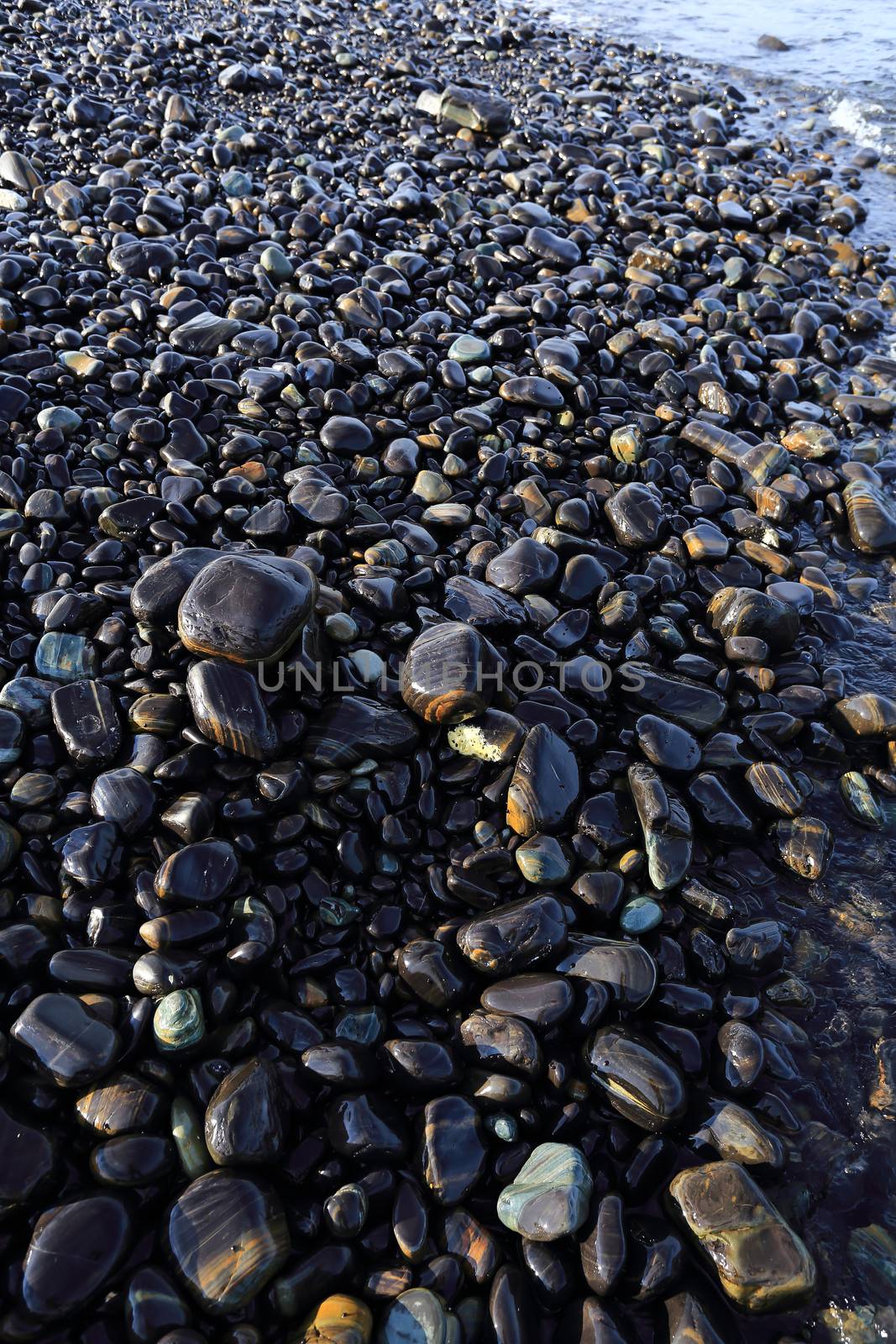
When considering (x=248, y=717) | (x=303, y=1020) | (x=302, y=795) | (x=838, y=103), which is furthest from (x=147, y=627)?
(x=838, y=103)

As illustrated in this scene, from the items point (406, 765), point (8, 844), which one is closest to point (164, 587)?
point (8, 844)

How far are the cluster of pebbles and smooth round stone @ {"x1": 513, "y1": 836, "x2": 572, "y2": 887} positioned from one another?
0.01 meters

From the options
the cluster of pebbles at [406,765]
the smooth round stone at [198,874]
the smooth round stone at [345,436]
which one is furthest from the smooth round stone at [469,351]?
the smooth round stone at [198,874]

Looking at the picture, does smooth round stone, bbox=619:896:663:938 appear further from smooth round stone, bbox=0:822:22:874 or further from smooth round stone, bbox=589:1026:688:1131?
smooth round stone, bbox=0:822:22:874

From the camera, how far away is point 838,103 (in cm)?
1147

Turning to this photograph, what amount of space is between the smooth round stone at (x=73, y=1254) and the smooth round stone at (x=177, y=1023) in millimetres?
429

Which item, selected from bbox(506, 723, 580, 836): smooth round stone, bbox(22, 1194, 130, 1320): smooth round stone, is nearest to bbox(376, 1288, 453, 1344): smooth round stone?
bbox(22, 1194, 130, 1320): smooth round stone

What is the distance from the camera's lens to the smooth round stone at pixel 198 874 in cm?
285

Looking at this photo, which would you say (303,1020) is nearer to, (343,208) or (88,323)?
(88,323)

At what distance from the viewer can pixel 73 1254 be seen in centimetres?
216

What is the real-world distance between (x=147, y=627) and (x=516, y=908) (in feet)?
6.53

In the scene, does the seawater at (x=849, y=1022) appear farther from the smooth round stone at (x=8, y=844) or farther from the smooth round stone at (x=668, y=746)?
the smooth round stone at (x=8, y=844)

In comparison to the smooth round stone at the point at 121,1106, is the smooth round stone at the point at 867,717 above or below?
above

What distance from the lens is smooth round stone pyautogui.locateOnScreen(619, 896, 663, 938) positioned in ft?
9.93
